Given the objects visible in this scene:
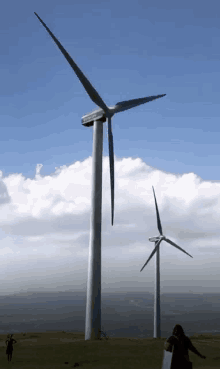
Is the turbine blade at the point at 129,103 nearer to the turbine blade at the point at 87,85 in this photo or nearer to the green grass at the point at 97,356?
the turbine blade at the point at 87,85

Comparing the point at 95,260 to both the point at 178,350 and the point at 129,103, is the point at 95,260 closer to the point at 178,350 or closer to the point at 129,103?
the point at 178,350

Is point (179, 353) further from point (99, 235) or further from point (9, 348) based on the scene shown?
point (99, 235)

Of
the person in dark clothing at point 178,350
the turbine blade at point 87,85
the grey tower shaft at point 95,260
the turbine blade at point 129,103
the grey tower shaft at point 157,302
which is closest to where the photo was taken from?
the person in dark clothing at point 178,350

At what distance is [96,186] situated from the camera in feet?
79.3

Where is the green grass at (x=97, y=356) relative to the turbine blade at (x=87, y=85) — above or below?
below

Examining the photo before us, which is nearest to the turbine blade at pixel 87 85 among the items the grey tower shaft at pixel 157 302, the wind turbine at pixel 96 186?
the wind turbine at pixel 96 186

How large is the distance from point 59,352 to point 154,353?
5299 mm

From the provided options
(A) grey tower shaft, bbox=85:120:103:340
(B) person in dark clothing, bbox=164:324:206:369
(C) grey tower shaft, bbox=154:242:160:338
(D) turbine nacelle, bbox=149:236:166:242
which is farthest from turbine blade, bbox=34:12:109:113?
(C) grey tower shaft, bbox=154:242:160:338

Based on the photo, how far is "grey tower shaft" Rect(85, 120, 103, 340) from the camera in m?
22.0

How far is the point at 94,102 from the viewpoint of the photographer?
89.5 ft

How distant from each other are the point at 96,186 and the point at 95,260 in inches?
237

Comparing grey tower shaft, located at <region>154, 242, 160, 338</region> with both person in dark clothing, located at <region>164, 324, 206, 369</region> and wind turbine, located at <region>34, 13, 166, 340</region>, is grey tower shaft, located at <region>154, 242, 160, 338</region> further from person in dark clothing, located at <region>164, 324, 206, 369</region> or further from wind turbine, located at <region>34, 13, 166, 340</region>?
person in dark clothing, located at <region>164, 324, 206, 369</region>

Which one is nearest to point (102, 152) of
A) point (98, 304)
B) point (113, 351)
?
point (98, 304)

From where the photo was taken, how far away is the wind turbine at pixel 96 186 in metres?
22.1
